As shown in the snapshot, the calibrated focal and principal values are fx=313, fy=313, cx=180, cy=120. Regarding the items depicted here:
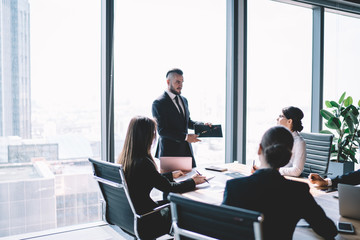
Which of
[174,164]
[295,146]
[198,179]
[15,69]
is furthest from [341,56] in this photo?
[15,69]

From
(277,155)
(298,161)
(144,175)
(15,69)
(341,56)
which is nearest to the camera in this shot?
(277,155)

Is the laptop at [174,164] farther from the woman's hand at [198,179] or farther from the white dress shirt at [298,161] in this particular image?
the white dress shirt at [298,161]

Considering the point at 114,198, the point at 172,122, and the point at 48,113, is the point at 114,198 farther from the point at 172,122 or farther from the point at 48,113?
the point at 48,113

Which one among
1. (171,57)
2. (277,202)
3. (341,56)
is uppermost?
(341,56)

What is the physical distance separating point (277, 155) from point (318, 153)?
1916 mm

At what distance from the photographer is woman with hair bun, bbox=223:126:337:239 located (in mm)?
1267

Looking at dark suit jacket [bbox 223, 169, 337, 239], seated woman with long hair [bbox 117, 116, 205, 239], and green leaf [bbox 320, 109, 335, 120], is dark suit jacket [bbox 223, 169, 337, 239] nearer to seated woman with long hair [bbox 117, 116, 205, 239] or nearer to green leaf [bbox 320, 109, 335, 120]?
seated woman with long hair [bbox 117, 116, 205, 239]

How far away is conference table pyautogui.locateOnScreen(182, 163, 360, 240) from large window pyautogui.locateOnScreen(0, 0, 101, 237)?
1458mm

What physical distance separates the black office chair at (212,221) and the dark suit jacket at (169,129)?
1.84 m

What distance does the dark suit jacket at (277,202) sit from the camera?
1.27 metres

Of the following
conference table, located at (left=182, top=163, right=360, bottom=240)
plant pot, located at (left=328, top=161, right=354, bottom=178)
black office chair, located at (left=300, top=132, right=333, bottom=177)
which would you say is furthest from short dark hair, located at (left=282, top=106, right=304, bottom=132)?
plant pot, located at (left=328, top=161, right=354, bottom=178)

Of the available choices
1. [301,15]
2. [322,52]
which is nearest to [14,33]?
[301,15]

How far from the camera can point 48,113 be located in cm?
319

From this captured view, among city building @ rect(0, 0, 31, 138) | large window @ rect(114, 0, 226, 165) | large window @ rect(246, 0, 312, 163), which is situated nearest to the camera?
city building @ rect(0, 0, 31, 138)
